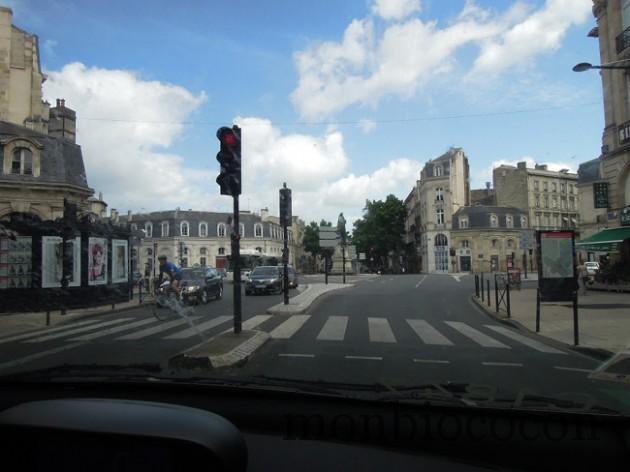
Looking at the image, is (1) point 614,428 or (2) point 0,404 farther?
(2) point 0,404

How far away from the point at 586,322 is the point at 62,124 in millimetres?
12399

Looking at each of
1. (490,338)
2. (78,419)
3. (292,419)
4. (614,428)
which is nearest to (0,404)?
(78,419)

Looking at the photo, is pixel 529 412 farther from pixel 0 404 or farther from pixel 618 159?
pixel 618 159

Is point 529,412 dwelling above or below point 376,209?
below

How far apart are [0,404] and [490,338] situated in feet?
25.6

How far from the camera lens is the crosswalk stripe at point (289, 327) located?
9.19 m

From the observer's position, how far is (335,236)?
25.0m

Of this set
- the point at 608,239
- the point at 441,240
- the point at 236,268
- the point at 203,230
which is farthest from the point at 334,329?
the point at 203,230

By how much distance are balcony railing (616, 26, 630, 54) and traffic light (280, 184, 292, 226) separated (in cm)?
1591

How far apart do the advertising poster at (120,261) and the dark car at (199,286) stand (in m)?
2.64

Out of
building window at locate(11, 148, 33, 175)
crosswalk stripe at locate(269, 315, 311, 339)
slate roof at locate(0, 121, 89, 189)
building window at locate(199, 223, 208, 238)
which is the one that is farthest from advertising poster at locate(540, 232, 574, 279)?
building window at locate(199, 223, 208, 238)

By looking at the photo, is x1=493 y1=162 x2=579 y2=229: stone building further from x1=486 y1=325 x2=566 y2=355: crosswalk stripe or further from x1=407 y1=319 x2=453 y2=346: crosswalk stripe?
x1=407 y1=319 x2=453 y2=346: crosswalk stripe

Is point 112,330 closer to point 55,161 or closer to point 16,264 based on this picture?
point 55,161

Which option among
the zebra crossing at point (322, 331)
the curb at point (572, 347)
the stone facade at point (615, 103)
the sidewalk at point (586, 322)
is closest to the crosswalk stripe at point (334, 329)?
the zebra crossing at point (322, 331)
